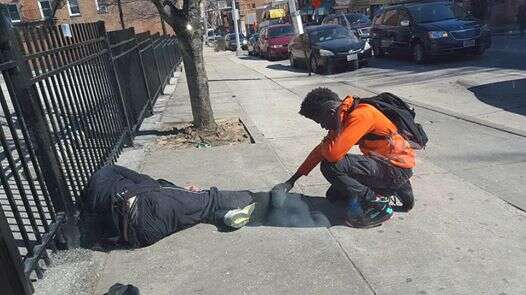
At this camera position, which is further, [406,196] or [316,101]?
[406,196]

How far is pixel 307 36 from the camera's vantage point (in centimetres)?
1508

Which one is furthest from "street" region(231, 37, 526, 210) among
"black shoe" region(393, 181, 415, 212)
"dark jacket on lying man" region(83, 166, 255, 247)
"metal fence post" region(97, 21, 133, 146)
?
"metal fence post" region(97, 21, 133, 146)

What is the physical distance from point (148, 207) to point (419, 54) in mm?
11520

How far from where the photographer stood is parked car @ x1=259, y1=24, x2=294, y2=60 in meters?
21.4

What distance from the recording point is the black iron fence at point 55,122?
3.03 m

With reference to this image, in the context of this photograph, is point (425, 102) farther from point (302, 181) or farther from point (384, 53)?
point (384, 53)

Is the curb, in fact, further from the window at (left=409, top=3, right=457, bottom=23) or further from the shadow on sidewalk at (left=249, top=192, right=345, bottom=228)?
the window at (left=409, top=3, right=457, bottom=23)

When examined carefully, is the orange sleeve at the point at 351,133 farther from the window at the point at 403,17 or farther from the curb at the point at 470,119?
the window at the point at 403,17

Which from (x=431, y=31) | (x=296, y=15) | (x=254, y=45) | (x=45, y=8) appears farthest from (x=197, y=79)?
(x=45, y=8)

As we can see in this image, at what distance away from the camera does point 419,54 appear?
1338 cm

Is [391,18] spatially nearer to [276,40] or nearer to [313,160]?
[276,40]

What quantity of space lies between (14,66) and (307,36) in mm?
12712

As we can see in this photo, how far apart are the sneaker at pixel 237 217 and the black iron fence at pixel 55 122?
3.78ft

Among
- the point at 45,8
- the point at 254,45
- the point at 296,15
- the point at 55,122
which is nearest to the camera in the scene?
the point at 55,122
